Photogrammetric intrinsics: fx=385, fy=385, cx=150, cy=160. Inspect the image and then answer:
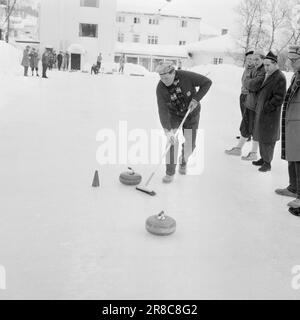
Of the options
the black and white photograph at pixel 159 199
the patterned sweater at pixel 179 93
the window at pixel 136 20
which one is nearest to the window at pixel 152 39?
the window at pixel 136 20

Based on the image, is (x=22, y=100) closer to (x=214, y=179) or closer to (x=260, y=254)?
(x=214, y=179)

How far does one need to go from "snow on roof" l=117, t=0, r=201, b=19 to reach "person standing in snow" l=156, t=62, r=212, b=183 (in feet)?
159

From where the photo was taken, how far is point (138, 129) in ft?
25.9

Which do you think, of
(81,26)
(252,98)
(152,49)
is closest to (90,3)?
(81,26)

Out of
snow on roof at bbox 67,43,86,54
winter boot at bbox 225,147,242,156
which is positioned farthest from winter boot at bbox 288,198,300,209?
snow on roof at bbox 67,43,86,54

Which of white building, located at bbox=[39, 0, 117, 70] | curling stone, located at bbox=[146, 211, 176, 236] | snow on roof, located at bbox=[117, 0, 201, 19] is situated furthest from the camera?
snow on roof, located at bbox=[117, 0, 201, 19]

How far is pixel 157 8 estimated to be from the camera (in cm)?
5156

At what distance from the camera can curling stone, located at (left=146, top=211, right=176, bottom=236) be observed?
3242mm

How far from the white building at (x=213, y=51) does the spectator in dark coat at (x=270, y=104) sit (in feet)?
134

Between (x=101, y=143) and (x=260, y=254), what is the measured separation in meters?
3.95

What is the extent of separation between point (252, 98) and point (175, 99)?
61.8 inches

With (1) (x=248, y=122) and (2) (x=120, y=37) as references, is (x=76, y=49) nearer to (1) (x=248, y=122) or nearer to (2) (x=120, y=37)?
(2) (x=120, y=37)

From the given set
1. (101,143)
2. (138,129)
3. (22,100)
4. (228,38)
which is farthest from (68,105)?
(228,38)

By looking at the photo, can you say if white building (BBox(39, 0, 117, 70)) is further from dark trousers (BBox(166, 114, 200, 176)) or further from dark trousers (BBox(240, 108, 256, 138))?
dark trousers (BBox(166, 114, 200, 176))
